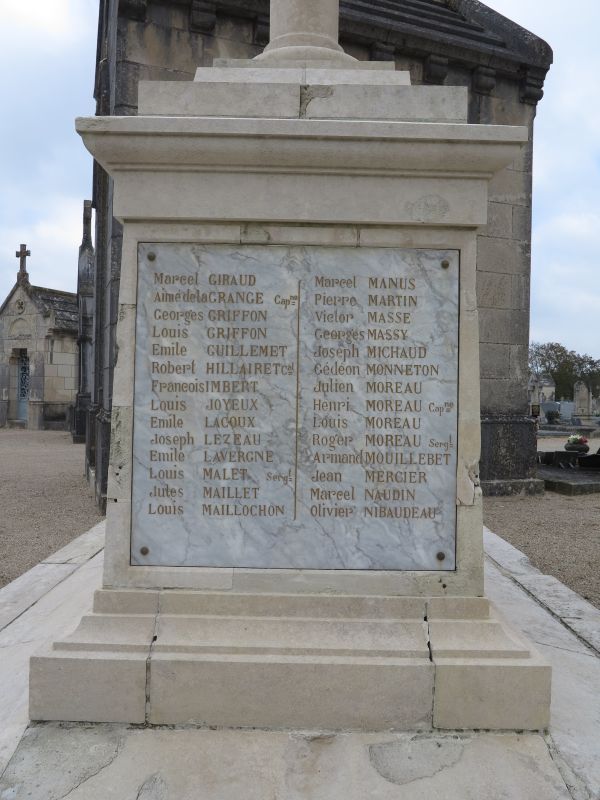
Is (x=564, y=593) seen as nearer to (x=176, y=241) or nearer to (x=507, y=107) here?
(x=176, y=241)

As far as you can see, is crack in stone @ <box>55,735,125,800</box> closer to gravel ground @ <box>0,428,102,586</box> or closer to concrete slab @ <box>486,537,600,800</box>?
concrete slab @ <box>486,537,600,800</box>

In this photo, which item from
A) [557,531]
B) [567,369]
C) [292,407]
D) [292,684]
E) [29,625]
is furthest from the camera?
[567,369]

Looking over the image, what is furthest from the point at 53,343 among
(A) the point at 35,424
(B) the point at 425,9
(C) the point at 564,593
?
(C) the point at 564,593

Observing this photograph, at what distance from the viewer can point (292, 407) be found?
92.2 inches

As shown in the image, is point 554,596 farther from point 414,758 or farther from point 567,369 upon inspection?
point 567,369

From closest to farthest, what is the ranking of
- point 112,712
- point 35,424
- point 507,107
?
point 112,712, point 507,107, point 35,424

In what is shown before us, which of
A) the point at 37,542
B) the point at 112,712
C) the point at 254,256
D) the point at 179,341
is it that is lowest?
the point at 37,542

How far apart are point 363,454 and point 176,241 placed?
1058mm

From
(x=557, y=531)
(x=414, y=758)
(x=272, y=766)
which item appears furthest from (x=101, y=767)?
(x=557, y=531)

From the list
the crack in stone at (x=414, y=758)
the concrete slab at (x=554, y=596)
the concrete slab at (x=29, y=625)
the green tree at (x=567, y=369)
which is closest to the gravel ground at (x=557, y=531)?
the concrete slab at (x=554, y=596)

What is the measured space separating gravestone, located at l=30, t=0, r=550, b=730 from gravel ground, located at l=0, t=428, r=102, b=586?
3.42 meters

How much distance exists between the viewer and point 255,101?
237 centimetres

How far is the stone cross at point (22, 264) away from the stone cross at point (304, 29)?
26500mm

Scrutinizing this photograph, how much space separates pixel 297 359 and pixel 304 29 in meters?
1.68
